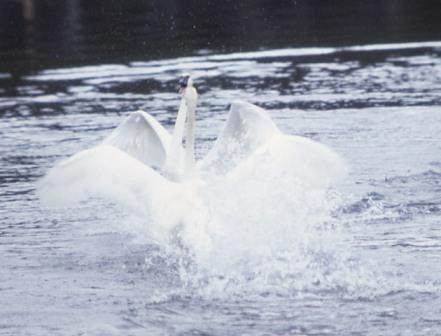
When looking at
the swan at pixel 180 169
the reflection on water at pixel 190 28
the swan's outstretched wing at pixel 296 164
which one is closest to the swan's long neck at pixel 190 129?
the swan at pixel 180 169

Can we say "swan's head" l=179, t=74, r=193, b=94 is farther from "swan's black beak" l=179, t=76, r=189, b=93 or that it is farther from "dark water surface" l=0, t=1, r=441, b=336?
"dark water surface" l=0, t=1, r=441, b=336

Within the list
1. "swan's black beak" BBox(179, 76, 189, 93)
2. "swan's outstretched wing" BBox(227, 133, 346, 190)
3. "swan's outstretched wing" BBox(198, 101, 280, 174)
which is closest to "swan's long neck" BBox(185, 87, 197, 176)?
"swan's black beak" BBox(179, 76, 189, 93)

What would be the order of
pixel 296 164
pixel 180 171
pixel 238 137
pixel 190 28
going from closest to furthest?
pixel 296 164, pixel 180 171, pixel 238 137, pixel 190 28

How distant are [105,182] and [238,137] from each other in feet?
4.80

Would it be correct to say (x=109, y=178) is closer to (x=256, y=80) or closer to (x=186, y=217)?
(x=186, y=217)

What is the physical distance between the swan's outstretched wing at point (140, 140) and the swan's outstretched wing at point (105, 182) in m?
1.38

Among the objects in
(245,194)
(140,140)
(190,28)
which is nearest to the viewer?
(245,194)

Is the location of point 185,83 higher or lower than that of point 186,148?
higher

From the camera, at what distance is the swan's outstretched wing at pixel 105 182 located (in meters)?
10.3

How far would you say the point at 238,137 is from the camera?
1123 centimetres

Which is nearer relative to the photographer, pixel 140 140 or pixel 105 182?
pixel 105 182

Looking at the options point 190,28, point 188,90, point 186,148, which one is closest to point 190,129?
point 186,148

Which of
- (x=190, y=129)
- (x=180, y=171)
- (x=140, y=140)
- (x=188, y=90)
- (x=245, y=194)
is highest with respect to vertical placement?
(x=188, y=90)

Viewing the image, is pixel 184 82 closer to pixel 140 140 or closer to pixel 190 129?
pixel 190 129
